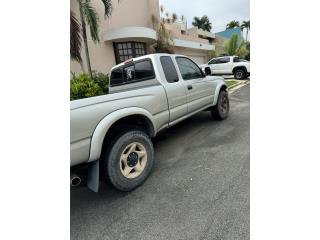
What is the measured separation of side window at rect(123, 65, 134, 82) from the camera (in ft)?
13.4

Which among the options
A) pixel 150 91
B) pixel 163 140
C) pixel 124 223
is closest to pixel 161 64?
pixel 150 91

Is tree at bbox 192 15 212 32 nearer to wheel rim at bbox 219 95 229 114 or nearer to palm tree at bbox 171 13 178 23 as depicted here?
palm tree at bbox 171 13 178 23

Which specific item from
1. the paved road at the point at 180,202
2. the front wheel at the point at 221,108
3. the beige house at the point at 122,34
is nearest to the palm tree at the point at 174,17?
the beige house at the point at 122,34

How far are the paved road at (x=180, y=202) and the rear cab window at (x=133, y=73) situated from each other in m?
1.48

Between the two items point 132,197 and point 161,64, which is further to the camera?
→ point 161,64

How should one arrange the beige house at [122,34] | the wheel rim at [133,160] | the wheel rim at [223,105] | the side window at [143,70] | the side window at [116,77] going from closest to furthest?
the wheel rim at [133,160] < the side window at [143,70] < the side window at [116,77] < the wheel rim at [223,105] < the beige house at [122,34]

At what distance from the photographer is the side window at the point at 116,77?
4340 mm

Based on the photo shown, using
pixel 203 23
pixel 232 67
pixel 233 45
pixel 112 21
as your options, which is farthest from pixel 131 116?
pixel 203 23

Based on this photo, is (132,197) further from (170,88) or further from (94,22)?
Answer: (94,22)

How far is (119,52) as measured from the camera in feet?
38.2

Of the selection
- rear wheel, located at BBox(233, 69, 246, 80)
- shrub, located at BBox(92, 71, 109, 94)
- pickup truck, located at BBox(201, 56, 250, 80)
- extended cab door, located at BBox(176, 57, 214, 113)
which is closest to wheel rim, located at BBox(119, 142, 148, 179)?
extended cab door, located at BBox(176, 57, 214, 113)

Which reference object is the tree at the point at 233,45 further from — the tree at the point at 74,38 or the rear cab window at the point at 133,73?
the rear cab window at the point at 133,73

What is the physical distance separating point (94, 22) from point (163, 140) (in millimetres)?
6431

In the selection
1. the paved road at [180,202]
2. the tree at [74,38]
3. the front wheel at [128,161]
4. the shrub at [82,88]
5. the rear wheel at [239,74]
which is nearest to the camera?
the paved road at [180,202]
